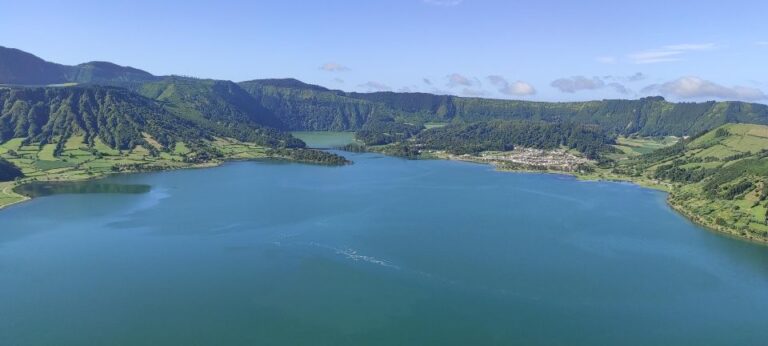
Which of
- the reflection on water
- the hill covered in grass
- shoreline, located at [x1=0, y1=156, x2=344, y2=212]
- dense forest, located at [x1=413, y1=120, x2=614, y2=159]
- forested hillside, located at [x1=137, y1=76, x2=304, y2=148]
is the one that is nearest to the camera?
the hill covered in grass

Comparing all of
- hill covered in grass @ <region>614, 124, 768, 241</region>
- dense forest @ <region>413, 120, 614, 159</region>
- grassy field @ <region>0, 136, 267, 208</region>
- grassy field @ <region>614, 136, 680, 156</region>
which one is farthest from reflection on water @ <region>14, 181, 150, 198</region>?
grassy field @ <region>614, 136, 680, 156</region>

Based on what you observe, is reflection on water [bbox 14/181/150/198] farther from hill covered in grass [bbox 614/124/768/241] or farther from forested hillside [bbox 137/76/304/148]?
hill covered in grass [bbox 614/124/768/241]

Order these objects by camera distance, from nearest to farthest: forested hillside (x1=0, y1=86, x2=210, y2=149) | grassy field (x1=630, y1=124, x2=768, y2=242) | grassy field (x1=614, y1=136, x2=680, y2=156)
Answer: grassy field (x1=630, y1=124, x2=768, y2=242) → forested hillside (x1=0, y1=86, x2=210, y2=149) → grassy field (x1=614, y1=136, x2=680, y2=156)

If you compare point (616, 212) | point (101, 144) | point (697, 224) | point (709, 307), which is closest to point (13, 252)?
point (709, 307)

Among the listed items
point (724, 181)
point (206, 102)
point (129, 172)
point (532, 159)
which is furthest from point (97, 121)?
point (724, 181)

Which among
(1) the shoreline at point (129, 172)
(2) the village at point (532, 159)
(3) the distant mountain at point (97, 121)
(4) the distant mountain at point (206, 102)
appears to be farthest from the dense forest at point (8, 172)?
(4) the distant mountain at point (206, 102)
